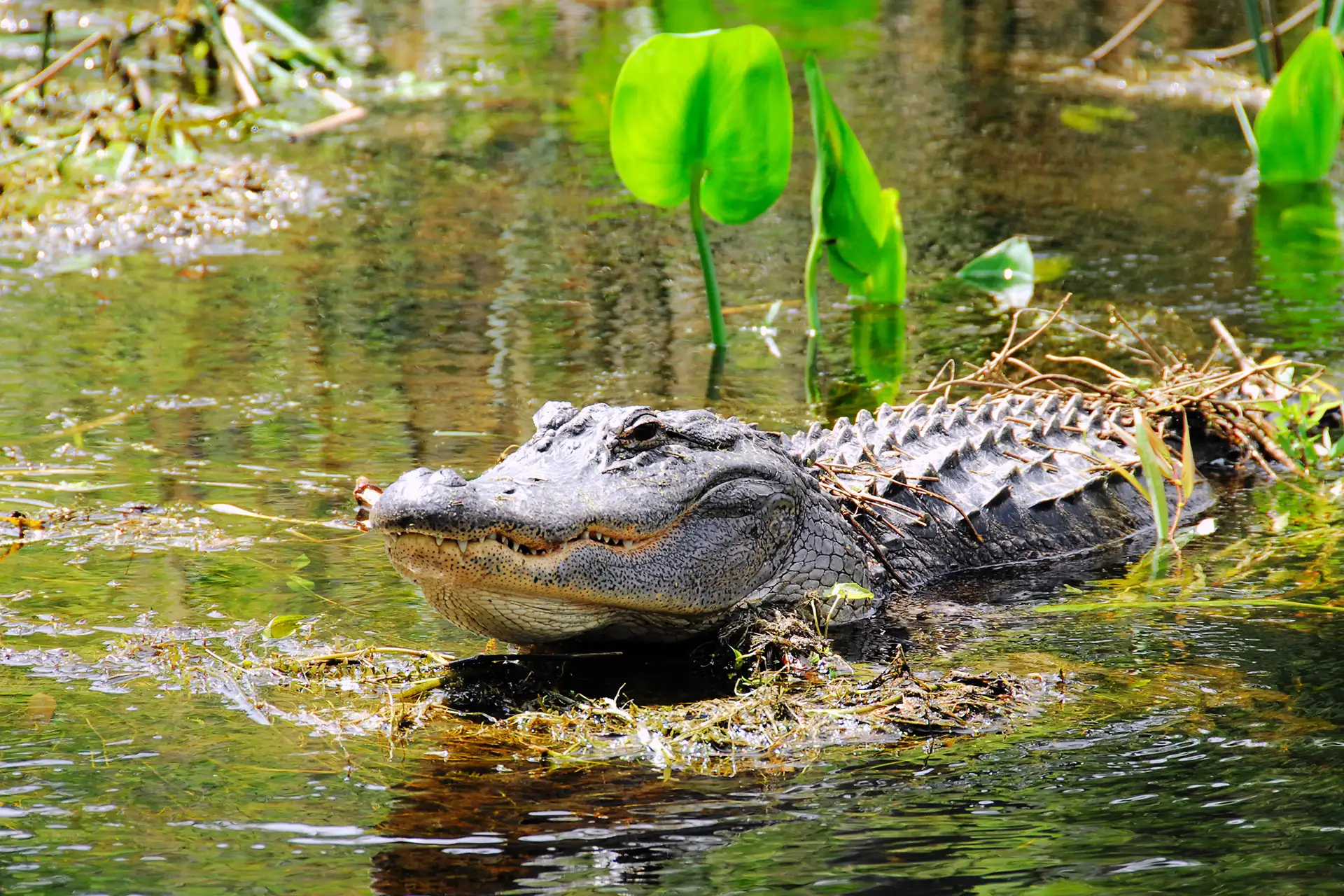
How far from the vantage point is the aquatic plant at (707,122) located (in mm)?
5496

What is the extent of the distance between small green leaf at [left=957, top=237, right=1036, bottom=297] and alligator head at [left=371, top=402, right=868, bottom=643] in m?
3.89

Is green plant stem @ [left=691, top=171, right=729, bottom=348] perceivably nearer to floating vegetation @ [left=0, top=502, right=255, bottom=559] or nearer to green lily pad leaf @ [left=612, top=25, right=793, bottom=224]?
green lily pad leaf @ [left=612, top=25, right=793, bottom=224]

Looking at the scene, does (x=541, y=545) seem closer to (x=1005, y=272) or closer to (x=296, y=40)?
(x=1005, y=272)

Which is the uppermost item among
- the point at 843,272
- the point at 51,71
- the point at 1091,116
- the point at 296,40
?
the point at 296,40

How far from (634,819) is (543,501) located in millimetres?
838

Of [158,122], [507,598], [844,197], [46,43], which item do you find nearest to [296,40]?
[158,122]

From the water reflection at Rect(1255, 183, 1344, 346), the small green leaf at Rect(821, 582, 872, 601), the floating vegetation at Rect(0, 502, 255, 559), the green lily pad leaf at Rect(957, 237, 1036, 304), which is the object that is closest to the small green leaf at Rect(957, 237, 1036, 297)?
the green lily pad leaf at Rect(957, 237, 1036, 304)

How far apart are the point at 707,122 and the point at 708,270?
96cm

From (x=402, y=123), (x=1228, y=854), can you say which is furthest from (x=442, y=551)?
(x=402, y=123)

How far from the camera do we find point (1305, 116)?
8805mm

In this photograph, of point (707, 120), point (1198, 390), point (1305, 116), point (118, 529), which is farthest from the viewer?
point (1305, 116)

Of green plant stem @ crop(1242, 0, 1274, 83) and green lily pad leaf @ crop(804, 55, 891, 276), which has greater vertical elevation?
green plant stem @ crop(1242, 0, 1274, 83)

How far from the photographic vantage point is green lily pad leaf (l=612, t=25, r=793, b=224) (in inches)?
216

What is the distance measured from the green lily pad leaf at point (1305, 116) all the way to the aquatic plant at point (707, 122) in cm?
374
